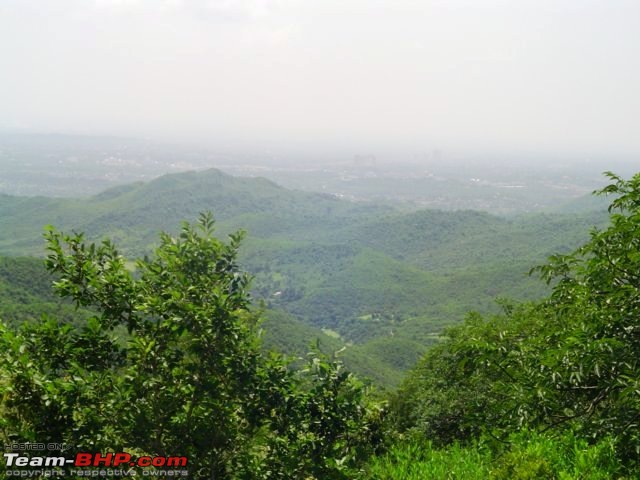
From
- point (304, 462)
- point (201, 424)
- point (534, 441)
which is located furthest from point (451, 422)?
point (201, 424)

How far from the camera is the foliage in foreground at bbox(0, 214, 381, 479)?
4508mm

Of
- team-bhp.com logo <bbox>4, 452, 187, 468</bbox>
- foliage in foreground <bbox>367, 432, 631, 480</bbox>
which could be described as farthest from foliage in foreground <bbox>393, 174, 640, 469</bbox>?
team-bhp.com logo <bbox>4, 452, 187, 468</bbox>

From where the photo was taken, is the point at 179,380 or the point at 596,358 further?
the point at 179,380

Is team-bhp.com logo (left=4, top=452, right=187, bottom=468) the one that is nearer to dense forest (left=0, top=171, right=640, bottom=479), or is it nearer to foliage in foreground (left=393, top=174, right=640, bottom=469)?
dense forest (left=0, top=171, right=640, bottom=479)

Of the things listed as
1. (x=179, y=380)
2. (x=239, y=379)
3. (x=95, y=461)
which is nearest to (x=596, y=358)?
(x=239, y=379)

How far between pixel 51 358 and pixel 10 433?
814mm

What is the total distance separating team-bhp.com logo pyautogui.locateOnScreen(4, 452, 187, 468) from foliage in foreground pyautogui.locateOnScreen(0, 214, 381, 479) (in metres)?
0.10

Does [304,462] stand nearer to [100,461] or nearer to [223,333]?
[223,333]

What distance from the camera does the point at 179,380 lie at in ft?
16.4

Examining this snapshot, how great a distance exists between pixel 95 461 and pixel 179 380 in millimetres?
1167

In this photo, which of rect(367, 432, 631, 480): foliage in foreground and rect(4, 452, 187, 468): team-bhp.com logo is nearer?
rect(4, 452, 187, 468): team-bhp.com logo

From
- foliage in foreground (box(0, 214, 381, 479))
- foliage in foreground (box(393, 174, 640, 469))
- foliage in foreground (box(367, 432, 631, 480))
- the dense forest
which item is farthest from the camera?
foliage in foreground (box(367, 432, 631, 480))

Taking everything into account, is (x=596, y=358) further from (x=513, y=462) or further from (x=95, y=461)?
(x=95, y=461)

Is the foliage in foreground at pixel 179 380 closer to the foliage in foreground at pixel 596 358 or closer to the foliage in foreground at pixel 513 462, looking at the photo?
the foliage in foreground at pixel 513 462
